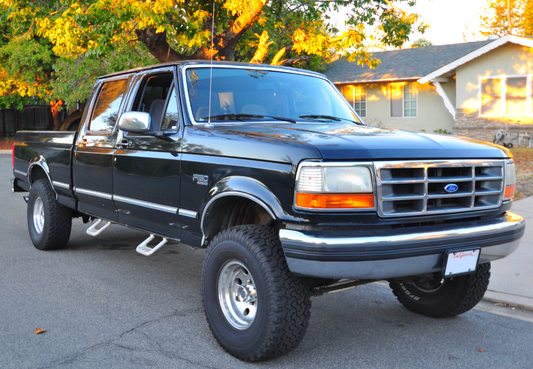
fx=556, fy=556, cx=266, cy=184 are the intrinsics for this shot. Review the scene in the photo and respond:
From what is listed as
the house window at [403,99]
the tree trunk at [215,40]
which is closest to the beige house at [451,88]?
the house window at [403,99]

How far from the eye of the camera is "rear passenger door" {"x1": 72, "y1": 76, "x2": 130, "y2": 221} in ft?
17.9

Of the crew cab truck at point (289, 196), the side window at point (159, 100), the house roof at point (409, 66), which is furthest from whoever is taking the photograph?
the house roof at point (409, 66)

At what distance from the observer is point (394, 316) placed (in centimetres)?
475

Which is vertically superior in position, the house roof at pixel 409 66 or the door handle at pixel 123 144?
the house roof at pixel 409 66

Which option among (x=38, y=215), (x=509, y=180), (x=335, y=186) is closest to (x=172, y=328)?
(x=335, y=186)

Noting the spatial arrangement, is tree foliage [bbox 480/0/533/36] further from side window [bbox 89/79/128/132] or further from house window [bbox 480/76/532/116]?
side window [bbox 89/79/128/132]

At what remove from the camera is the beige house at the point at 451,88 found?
2097 cm

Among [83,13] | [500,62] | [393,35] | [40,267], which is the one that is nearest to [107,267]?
[40,267]

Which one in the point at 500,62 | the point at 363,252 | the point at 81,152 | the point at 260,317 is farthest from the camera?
the point at 500,62

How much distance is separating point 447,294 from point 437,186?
1.29 meters

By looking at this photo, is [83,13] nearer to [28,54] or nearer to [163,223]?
[163,223]

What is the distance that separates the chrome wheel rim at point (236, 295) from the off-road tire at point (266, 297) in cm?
7

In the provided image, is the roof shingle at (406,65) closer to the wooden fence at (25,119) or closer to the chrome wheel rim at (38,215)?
the wooden fence at (25,119)

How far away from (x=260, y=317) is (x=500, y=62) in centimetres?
2074
